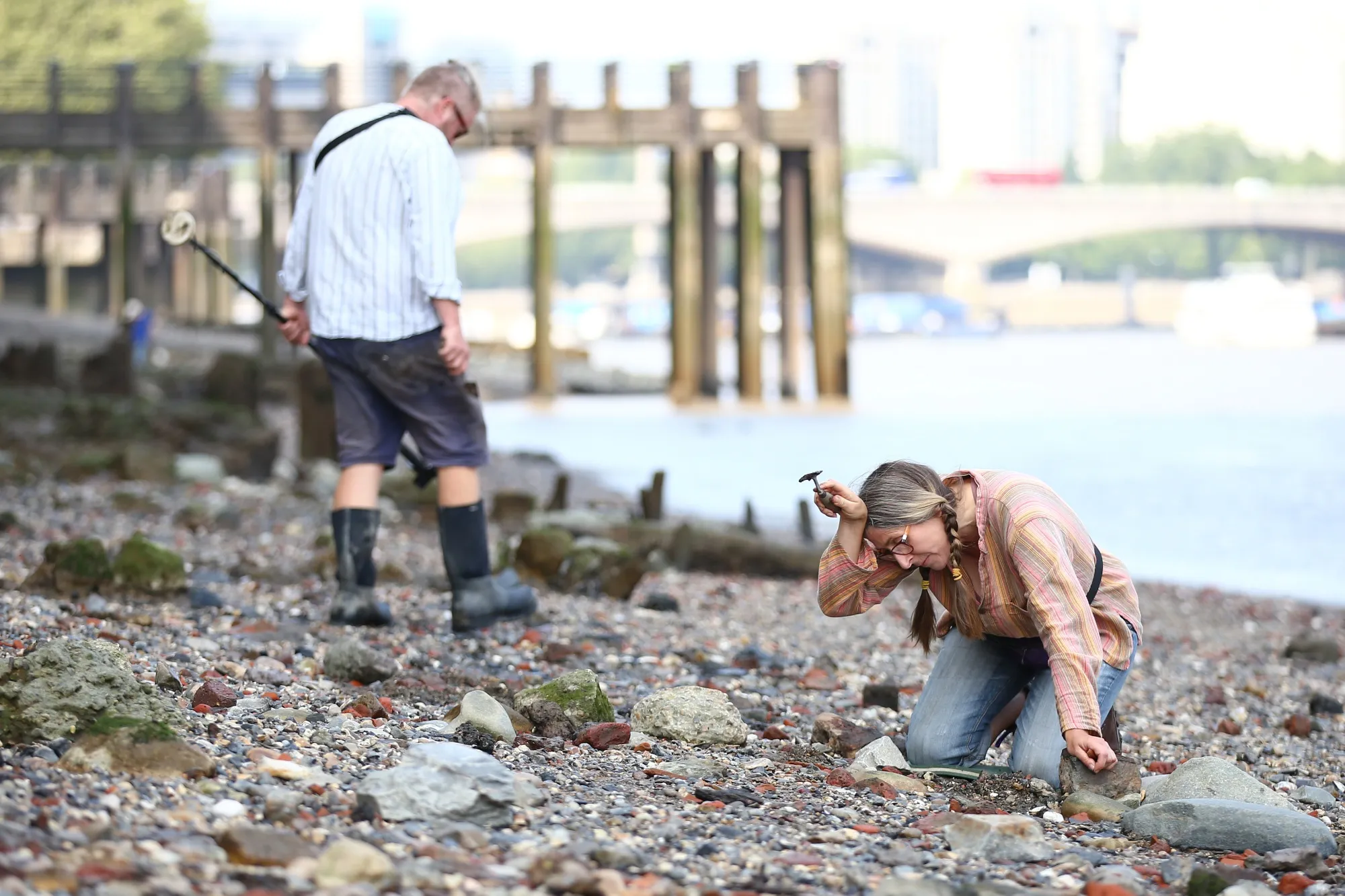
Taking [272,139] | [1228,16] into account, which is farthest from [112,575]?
[1228,16]

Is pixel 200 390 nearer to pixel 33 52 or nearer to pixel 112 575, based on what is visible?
pixel 112 575

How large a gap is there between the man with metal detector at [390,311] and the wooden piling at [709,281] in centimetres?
1912

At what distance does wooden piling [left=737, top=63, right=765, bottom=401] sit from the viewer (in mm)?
22188

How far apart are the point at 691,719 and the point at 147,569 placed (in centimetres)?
232

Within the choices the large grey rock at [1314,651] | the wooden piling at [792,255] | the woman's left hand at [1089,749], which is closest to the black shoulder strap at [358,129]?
the woman's left hand at [1089,749]

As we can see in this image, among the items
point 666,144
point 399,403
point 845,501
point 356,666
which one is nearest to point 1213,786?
point 845,501

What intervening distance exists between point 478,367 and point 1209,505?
16020 mm

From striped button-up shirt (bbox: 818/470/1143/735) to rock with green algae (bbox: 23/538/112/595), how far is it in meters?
2.79

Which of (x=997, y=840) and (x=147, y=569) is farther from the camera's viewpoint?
(x=147, y=569)

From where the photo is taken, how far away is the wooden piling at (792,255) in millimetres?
24781

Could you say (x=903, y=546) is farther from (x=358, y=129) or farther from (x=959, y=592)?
(x=358, y=129)

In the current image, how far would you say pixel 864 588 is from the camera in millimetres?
4258

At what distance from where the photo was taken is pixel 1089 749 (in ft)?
13.2

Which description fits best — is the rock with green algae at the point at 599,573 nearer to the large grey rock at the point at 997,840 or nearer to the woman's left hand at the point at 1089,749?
the woman's left hand at the point at 1089,749
